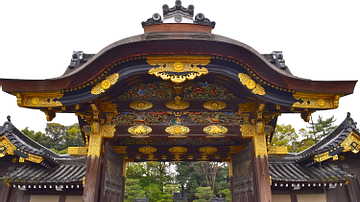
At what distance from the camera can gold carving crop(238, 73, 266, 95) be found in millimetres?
4957

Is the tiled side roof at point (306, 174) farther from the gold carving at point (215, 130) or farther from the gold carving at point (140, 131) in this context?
the gold carving at point (140, 131)

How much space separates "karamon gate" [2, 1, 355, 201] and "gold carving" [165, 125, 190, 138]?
0.9 inches

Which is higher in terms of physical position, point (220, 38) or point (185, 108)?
point (220, 38)

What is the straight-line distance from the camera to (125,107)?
5.89 metres

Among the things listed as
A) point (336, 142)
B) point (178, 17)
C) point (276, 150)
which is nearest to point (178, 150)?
point (276, 150)

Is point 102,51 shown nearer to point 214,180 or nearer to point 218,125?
point 218,125

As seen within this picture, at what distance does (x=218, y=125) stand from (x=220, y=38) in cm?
210

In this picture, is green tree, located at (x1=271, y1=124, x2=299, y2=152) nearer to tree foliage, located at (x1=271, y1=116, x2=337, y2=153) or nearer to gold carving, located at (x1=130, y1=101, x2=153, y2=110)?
tree foliage, located at (x1=271, y1=116, x2=337, y2=153)

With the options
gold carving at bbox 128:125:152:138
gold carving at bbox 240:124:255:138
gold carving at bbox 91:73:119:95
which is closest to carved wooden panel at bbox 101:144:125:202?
gold carving at bbox 128:125:152:138

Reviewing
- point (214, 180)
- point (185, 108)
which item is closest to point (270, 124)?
point (185, 108)

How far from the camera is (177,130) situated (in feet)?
18.9

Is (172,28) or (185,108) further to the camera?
(185,108)

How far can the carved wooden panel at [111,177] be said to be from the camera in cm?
→ 540

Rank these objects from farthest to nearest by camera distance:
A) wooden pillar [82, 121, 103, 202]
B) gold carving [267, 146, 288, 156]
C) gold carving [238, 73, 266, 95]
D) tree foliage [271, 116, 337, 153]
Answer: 1. tree foliage [271, 116, 337, 153]
2. gold carving [267, 146, 288, 156]
3. wooden pillar [82, 121, 103, 202]
4. gold carving [238, 73, 266, 95]
